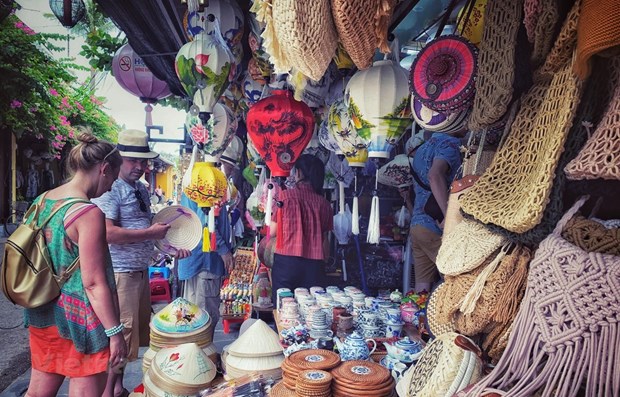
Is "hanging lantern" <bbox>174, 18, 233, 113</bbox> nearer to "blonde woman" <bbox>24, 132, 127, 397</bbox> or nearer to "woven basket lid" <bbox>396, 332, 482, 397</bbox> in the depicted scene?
"blonde woman" <bbox>24, 132, 127, 397</bbox>

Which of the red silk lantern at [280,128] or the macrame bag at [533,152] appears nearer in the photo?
the macrame bag at [533,152]

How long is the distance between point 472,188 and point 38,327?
6.56ft

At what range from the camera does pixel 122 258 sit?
2889 millimetres

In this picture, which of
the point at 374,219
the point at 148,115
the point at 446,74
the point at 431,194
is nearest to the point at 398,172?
the point at 431,194

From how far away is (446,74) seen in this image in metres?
1.21

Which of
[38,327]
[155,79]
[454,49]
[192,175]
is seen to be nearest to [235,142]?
[155,79]

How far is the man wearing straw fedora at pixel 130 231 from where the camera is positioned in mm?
2816

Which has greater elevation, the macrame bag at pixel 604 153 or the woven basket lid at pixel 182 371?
the macrame bag at pixel 604 153

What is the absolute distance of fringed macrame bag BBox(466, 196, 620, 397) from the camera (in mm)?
667

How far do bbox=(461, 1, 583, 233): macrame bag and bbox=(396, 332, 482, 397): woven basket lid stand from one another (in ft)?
0.92

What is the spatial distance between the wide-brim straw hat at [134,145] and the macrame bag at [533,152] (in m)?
2.49

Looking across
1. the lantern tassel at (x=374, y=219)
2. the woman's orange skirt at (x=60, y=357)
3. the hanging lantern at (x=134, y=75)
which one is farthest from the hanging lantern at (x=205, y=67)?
the hanging lantern at (x=134, y=75)

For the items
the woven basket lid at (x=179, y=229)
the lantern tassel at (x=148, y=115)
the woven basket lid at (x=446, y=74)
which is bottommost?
the woven basket lid at (x=179, y=229)

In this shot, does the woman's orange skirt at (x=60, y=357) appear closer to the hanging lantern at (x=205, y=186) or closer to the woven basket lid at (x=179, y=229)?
the woven basket lid at (x=179, y=229)
